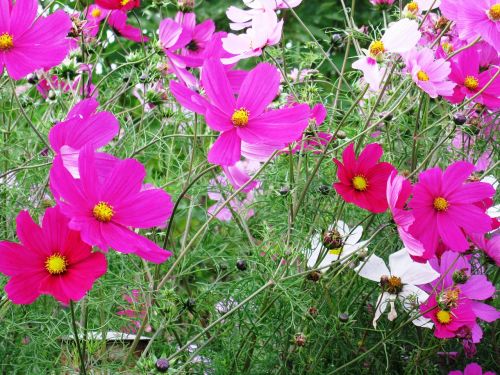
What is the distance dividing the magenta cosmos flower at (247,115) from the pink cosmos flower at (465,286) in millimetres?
299

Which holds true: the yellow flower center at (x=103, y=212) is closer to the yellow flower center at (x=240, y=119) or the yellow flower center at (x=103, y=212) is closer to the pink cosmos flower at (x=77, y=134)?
the pink cosmos flower at (x=77, y=134)

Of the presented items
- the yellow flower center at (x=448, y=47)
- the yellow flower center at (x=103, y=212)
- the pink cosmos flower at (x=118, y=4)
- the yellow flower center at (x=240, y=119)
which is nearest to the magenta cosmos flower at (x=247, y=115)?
the yellow flower center at (x=240, y=119)

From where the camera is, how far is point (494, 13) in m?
0.95

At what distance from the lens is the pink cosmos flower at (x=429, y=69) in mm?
887

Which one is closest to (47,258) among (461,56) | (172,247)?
(172,247)

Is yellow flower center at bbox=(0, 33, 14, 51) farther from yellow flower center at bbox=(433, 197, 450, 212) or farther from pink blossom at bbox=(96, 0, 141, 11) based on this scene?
yellow flower center at bbox=(433, 197, 450, 212)

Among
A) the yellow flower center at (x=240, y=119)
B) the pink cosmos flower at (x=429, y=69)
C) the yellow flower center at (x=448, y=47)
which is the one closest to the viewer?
the yellow flower center at (x=240, y=119)

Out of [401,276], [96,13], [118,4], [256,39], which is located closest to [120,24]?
[96,13]

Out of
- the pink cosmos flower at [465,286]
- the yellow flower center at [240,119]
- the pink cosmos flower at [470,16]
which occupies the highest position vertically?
the pink cosmos flower at [470,16]

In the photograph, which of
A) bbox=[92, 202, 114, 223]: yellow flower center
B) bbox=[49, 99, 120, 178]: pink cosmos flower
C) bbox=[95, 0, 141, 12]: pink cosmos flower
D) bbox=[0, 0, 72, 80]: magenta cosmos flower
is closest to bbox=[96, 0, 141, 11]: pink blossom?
bbox=[95, 0, 141, 12]: pink cosmos flower

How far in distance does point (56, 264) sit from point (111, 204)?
69mm

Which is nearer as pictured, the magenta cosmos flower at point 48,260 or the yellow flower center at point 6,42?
the magenta cosmos flower at point 48,260

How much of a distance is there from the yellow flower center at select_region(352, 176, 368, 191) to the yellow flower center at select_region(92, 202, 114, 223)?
10.9 inches

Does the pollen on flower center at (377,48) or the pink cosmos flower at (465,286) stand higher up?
the pollen on flower center at (377,48)
